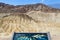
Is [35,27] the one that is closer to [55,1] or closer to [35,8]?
[35,8]

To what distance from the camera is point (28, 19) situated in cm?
325

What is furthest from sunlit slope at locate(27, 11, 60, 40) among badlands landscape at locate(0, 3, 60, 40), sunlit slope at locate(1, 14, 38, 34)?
sunlit slope at locate(1, 14, 38, 34)

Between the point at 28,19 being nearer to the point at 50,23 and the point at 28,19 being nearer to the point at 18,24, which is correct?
the point at 18,24

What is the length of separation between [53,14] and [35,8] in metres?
0.30

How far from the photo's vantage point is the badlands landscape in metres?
3.19

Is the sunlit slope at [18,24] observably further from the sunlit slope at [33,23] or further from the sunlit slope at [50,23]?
the sunlit slope at [50,23]

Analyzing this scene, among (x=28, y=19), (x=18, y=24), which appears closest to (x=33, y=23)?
(x=28, y=19)

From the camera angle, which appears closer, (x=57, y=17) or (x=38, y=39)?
(x=38, y=39)

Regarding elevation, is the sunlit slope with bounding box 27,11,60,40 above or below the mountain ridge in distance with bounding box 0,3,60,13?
below

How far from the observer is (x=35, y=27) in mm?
3203

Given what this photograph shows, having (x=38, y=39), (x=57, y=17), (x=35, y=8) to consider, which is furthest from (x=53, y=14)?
(x=38, y=39)

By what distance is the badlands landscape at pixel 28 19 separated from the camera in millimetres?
3193

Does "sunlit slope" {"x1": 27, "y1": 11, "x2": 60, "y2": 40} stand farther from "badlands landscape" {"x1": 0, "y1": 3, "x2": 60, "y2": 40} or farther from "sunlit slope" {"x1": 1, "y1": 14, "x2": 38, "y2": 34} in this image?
"sunlit slope" {"x1": 1, "y1": 14, "x2": 38, "y2": 34}

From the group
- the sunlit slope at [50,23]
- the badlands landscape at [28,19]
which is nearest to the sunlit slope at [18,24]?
the badlands landscape at [28,19]
